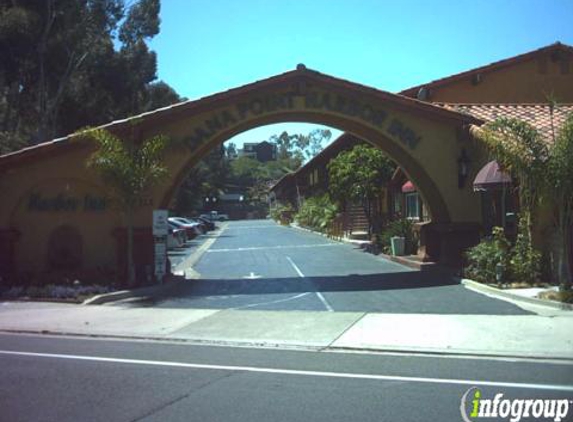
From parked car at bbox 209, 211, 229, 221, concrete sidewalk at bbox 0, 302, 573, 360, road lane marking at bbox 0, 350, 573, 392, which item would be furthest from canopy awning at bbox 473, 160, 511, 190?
parked car at bbox 209, 211, 229, 221

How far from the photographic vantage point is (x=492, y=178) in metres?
16.3

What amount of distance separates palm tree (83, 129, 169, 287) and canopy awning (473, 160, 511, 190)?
8.30m

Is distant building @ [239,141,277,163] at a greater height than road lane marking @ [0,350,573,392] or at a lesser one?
greater

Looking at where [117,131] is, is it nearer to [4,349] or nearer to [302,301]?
[302,301]

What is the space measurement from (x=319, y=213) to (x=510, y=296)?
30.6 metres

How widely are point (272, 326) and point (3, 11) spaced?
77.7 feet

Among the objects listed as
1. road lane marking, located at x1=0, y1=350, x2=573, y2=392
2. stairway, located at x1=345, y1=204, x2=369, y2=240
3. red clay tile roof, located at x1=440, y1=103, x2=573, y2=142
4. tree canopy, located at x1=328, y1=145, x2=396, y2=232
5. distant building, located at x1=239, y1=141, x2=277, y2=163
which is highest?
distant building, located at x1=239, y1=141, x2=277, y2=163

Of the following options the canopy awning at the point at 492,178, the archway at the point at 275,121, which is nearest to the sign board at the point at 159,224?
the archway at the point at 275,121

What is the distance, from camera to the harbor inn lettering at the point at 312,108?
1859 cm

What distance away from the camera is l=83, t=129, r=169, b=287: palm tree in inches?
648

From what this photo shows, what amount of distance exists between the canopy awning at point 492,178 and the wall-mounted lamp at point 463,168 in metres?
1.77

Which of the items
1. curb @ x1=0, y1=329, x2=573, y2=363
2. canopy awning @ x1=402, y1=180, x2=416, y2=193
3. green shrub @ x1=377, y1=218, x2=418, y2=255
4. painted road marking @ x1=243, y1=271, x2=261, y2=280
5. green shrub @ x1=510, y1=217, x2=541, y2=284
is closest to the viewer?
curb @ x1=0, y1=329, x2=573, y2=363

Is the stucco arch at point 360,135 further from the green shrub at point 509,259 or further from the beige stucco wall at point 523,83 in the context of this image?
the beige stucco wall at point 523,83

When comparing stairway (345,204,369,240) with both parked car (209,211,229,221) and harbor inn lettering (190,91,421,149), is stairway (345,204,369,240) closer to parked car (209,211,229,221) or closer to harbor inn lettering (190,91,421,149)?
harbor inn lettering (190,91,421,149)
